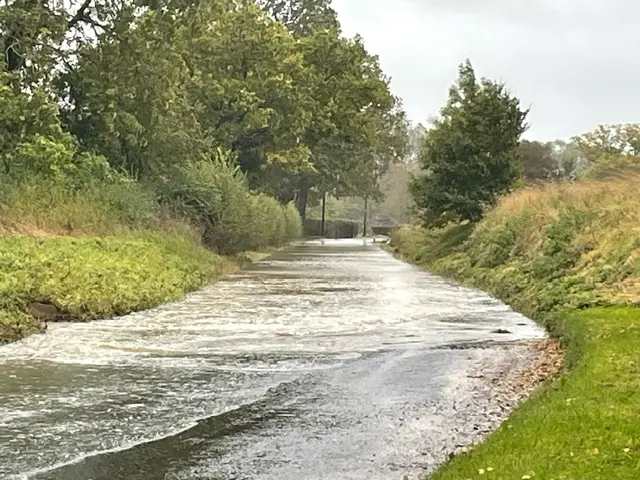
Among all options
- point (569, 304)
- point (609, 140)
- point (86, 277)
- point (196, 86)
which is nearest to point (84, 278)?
point (86, 277)

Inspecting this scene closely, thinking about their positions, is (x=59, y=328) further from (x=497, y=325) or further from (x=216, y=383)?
(x=497, y=325)

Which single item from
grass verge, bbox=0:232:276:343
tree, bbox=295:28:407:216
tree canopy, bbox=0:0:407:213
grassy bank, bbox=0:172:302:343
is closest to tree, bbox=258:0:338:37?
tree canopy, bbox=0:0:407:213

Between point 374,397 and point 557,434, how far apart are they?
286 centimetres

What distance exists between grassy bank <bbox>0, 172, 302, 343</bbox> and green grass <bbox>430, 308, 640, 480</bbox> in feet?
25.5

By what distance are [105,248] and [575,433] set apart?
1493 centimetres

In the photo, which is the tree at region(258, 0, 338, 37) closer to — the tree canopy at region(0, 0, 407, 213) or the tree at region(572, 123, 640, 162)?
the tree canopy at region(0, 0, 407, 213)

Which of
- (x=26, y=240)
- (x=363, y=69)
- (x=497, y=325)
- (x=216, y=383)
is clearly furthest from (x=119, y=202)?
(x=363, y=69)

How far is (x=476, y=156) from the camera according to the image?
99.3 ft

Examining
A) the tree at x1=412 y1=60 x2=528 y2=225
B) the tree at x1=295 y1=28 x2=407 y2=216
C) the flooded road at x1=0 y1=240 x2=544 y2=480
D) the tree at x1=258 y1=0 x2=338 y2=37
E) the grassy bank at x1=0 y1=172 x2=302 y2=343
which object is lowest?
the flooded road at x1=0 y1=240 x2=544 y2=480

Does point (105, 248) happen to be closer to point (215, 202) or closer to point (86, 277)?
point (86, 277)

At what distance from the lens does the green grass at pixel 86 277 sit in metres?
13.4

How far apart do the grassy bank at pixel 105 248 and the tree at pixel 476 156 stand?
741 centimetres

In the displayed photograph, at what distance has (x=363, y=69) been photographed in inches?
1911

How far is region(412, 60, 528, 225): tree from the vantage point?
99.9 ft
